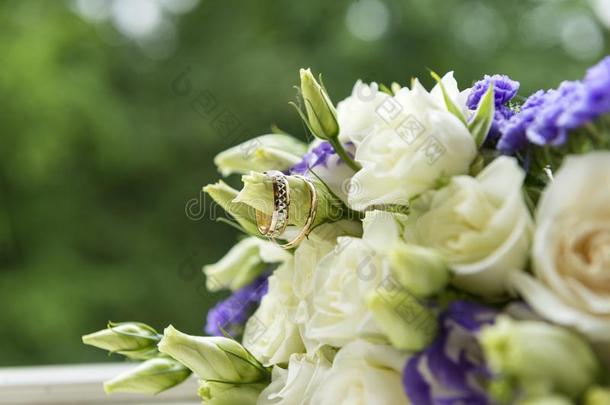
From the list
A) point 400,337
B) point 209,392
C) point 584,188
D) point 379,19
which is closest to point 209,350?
point 209,392

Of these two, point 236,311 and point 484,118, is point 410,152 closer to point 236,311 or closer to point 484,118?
point 484,118

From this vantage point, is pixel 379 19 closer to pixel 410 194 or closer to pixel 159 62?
pixel 159 62

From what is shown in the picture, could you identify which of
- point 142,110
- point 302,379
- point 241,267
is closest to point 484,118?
point 302,379

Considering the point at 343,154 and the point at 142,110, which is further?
the point at 142,110

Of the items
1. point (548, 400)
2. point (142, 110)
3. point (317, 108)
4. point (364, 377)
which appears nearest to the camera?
point (548, 400)

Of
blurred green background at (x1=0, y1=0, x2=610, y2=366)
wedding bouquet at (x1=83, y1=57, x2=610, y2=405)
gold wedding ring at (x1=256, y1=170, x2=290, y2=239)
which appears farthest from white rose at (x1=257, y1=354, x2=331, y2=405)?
blurred green background at (x1=0, y1=0, x2=610, y2=366)

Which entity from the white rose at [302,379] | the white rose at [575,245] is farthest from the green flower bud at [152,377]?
the white rose at [575,245]

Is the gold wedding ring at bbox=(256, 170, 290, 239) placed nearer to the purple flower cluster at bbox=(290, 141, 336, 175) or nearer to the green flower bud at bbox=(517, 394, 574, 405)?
the purple flower cluster at bbox=(290, 141, 336, 175)
